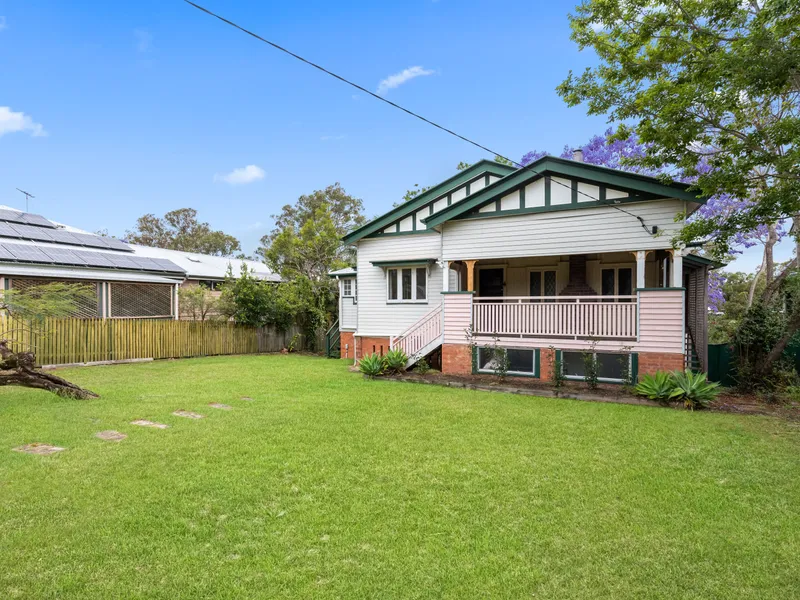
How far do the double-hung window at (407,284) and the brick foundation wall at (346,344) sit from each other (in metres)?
3.51

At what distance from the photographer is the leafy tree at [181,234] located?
1704 inches

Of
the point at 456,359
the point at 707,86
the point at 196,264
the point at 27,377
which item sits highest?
the point at 707,86

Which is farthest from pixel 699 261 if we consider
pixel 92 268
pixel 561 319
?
pixel 92 268

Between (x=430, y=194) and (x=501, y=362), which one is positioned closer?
(x=501, y=362)

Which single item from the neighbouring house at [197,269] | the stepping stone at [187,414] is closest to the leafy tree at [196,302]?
the neighbouring house at [197,269]

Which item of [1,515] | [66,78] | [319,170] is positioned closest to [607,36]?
[1,515]

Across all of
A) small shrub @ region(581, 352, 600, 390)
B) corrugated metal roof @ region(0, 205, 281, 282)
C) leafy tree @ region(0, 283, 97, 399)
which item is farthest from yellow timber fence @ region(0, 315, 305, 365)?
small shrub @ region(581, 352, 600, 390)

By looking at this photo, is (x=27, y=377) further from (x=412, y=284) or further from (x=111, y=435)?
(x=412, y=284)

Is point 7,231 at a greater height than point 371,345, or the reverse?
point 7,231

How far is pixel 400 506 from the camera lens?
4.04 metres

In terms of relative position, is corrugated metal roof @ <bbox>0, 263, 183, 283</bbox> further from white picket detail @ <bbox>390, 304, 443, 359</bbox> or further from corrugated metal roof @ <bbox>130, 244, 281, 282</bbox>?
white picket detail @ <bbox>390, 304, 443, 359</bbox>

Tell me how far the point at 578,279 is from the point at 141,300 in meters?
17.1

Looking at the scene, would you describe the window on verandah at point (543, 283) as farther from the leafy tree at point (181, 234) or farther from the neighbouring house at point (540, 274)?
the leafy tree at point (181, 234)

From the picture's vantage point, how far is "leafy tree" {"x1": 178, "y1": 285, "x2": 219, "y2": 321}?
18953 mm
